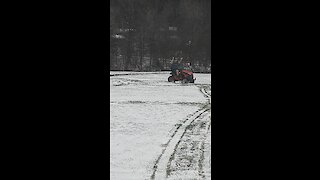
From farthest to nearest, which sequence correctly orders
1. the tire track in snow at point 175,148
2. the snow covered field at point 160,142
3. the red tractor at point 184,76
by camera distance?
the red tractor at point 184,76 → the snow covered field at point 160,142 → the tire track in snow at point 175,148

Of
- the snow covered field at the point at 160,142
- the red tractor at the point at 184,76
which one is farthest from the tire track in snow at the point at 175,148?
the red tractor at the point at 184,76

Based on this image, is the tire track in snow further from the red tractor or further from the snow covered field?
the red tractor

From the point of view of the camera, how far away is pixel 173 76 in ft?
101

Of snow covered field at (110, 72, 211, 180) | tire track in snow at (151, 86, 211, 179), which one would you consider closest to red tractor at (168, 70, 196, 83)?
snow covered field at (110, 72, 211, 180)

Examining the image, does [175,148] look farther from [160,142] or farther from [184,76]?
[184,76]

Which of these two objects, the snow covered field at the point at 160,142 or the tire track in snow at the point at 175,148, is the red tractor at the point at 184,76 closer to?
the snow covered field at the point at 160,142

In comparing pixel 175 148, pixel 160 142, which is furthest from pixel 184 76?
pixel 175 148

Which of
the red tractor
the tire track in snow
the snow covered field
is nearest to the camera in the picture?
the tire track in snow

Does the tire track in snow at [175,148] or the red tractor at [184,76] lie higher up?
the red tractor at [184,76]

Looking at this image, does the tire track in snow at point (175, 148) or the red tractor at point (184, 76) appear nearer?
the tire track in snow at point (175, 148)
